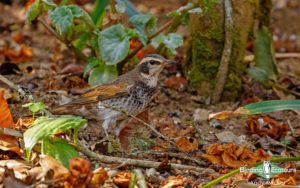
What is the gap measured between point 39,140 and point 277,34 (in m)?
6.08

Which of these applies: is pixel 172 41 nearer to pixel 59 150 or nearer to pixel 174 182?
pixel 174 182

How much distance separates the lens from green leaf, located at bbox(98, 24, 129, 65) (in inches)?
244

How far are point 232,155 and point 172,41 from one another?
1384 millimetres

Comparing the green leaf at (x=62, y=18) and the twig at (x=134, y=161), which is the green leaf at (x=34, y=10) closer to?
the green leaf at (x=62, y=18)

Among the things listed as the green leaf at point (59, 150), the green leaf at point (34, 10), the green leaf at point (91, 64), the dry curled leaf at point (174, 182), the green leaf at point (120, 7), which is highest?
the green leaf at point (34, 10)

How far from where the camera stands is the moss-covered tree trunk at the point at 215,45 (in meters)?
6.73

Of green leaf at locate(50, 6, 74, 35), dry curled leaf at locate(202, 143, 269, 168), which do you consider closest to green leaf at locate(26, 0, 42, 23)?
green leaf at locate(50, 6, 74, 35)

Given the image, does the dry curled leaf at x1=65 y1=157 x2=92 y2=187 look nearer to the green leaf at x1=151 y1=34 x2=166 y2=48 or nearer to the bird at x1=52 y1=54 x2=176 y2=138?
the bird at x1=52 y1=54 x2=176 y2=138

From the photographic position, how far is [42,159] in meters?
4.30

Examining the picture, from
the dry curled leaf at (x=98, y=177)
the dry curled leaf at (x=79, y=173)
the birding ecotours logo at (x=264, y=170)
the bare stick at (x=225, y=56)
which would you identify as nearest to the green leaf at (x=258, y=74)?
the bare stick at (x=225, y=56)

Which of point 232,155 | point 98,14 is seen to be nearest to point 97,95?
point 98,14

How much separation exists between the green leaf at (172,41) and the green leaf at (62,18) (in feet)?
2.79

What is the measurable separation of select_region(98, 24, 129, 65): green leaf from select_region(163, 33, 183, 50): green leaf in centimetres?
35

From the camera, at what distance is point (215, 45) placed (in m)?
6.81
